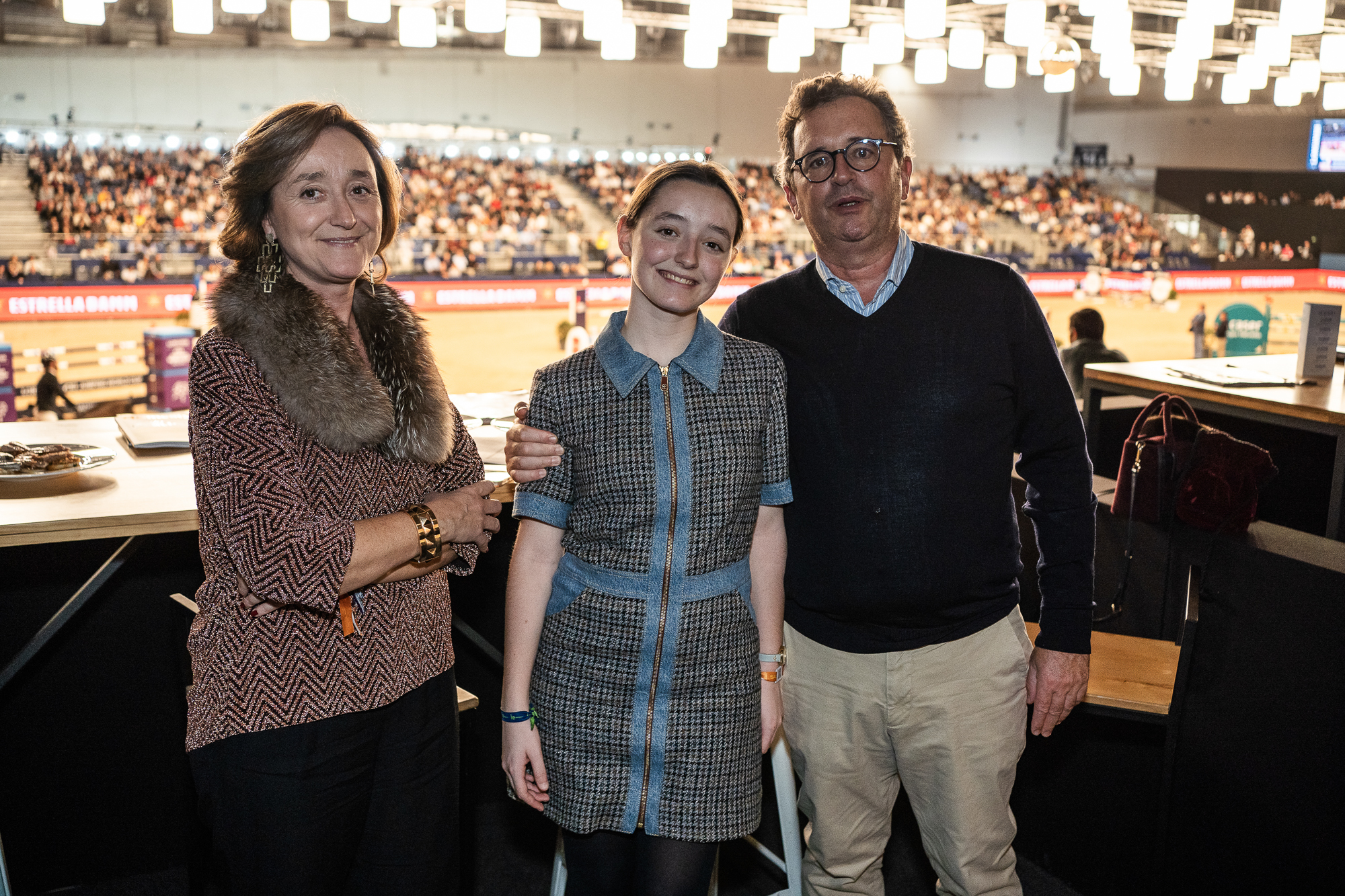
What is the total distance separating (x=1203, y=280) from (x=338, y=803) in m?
19.9

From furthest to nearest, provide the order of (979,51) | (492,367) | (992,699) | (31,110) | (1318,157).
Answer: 1. (31,110)
2. (1318,157)
3. (492,367)
4. (979,51)
5. (992,699)

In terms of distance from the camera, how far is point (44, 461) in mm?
2295

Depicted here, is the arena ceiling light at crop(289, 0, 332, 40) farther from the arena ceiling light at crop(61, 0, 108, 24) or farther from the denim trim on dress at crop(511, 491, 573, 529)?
the denim trim on dress at crop(511, 491, 573, 529)

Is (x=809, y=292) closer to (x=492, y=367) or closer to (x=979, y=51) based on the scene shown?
(x=979, y=51)

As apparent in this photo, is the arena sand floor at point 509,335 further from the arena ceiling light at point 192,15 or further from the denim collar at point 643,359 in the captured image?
the denim collar at point 643,359

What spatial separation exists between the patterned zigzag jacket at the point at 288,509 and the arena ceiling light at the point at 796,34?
8.85m

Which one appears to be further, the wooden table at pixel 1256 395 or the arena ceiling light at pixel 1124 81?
the arena ceiling light at pixel 1124 81

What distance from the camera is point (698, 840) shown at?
5.08ft

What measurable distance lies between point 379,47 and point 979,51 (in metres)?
12.9

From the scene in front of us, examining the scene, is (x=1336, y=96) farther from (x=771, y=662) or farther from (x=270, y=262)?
(x=270, y=262)

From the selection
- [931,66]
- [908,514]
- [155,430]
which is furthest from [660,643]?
[931,66]

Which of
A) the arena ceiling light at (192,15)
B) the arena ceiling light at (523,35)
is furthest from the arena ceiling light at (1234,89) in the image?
the arena ceiling light at (192,15)

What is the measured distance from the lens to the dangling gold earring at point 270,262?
155 cm

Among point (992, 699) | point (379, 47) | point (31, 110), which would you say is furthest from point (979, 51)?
point (31, 110)
